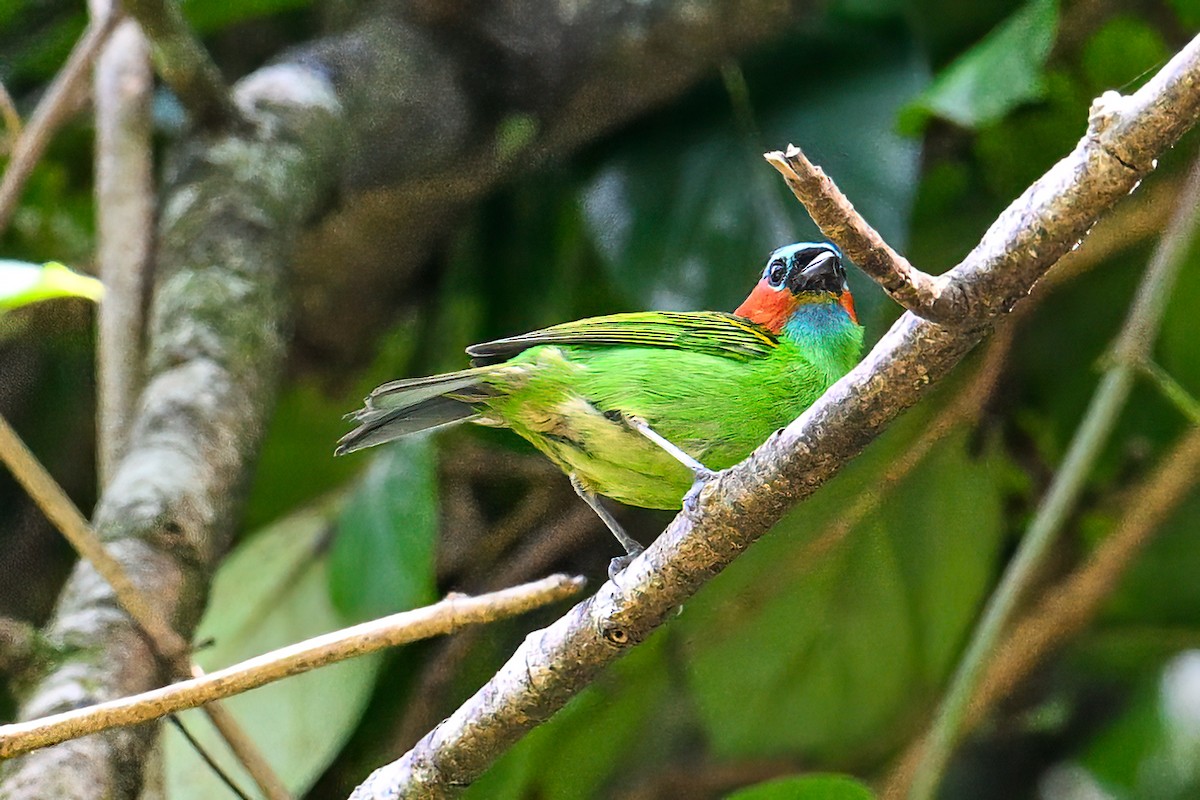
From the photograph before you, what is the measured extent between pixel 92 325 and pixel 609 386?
4.83 feet

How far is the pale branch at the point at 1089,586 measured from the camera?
2170 millimetres

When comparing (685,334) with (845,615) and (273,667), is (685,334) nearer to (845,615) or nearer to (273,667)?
(273,667)

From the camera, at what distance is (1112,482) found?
7.54 feet

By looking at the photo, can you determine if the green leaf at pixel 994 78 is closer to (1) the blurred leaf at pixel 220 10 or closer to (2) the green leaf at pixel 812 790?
(2) the green leaf at pixel 812 790

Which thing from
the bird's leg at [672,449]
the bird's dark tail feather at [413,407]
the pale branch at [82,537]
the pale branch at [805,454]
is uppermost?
the pale branch at [82,537]

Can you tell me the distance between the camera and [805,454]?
3.08 feet

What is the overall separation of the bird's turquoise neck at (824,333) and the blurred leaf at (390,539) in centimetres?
78

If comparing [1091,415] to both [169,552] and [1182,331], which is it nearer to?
[1182,331]

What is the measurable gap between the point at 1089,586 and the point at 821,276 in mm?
1175

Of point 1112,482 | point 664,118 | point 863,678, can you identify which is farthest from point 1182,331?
point 664,118

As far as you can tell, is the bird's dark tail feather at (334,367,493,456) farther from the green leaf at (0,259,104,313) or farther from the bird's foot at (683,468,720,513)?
the green leaf at (0,259,104,313)

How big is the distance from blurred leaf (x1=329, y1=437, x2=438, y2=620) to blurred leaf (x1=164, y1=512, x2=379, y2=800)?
0.24 feet

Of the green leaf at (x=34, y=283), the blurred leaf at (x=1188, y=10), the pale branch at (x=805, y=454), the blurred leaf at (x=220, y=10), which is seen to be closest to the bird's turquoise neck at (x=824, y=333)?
the pale branch at (x=805, y=454)

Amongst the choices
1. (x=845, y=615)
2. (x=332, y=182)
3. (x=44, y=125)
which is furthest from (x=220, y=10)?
(x=845, y=615)
